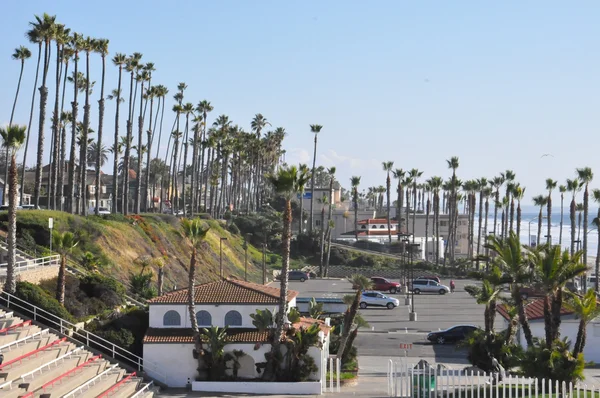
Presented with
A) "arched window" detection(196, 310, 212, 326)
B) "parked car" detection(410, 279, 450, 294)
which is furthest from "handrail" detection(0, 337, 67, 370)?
"parked car" detection(410, 279, 450, 294)

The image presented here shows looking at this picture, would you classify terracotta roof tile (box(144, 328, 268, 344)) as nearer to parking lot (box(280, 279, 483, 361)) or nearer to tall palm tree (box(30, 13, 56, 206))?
parking lot (box(280, 279, 483, 361))

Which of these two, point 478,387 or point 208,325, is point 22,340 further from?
point 478,387

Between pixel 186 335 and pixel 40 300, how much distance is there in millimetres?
6536

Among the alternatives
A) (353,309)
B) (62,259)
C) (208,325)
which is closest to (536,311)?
(353,309)

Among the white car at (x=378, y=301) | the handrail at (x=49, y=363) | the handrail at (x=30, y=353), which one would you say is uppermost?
the handrail at (x=30, y=353)

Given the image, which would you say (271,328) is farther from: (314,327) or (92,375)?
(92,375)

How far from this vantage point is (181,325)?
128 ft

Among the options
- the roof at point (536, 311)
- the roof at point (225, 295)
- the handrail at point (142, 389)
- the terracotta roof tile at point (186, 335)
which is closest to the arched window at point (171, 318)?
the terracotta roof tile at point (186, 335)

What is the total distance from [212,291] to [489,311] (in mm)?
12715

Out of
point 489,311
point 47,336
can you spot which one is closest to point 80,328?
point 47,336

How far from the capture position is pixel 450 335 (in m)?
52.2

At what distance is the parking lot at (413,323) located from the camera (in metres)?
49.7

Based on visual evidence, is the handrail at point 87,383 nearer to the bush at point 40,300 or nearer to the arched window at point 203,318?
the bush at point 40,300

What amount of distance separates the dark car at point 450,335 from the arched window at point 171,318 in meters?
19.1
